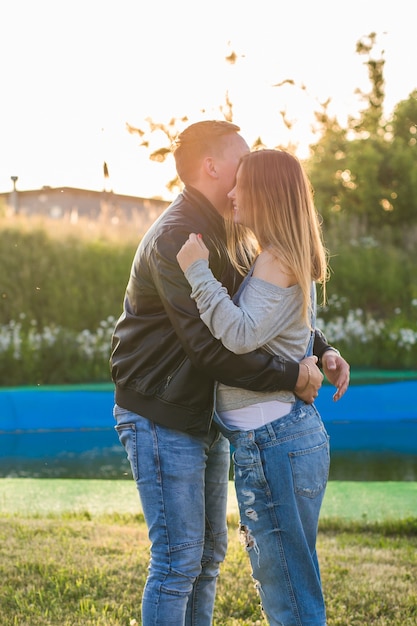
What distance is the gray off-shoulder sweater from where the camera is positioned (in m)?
1.95

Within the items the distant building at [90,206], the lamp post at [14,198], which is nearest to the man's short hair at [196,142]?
the distant building at [90,206]

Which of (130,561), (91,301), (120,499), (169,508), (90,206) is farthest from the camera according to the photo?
(90,206)

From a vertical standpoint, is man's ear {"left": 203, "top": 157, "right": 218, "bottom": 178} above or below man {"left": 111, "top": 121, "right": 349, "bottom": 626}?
above

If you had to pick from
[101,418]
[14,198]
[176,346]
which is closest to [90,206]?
[14,198]

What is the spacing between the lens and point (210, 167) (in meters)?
2.20

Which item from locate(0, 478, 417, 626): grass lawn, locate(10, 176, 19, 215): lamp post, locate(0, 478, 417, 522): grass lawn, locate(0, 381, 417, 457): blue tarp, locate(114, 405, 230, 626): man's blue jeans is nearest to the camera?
locate(114, 405, 230, 626): man's blue jeans

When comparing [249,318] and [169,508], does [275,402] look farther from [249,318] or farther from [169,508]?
[169,508]

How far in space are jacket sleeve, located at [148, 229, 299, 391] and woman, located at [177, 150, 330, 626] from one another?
3 cm

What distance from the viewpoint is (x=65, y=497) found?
5270 mm

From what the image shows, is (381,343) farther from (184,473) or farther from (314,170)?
(184,473)

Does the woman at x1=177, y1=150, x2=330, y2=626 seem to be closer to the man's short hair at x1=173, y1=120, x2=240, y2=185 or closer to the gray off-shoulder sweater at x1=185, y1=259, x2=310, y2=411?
the gray off-shoulder sweater at x1=185, y1=259, x2=310, y2=411

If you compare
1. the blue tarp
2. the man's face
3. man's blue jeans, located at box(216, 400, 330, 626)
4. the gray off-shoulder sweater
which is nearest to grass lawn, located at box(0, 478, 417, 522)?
the blue tarp

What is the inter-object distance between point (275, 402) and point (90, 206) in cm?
1372

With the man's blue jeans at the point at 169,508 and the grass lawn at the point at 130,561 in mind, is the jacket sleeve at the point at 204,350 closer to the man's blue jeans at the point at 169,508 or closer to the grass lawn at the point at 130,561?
the man's blue jeans at the point at 169,508
